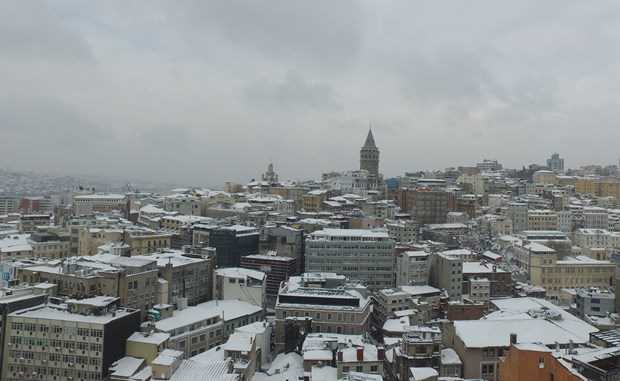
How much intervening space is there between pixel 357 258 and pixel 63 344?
3289cm

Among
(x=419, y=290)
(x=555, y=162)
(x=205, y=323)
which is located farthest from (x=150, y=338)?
(x=555, y=162)

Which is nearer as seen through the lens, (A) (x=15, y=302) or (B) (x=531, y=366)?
(B) (x=531, y=366)

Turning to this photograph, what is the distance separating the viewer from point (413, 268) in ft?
191

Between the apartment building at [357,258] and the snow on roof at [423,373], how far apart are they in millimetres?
27751

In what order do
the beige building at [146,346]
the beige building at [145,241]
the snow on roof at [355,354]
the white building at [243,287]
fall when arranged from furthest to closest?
the beige building at [145,241], the white building at [243,287], the beige building at [146,346], the snow on roof at [355,354]

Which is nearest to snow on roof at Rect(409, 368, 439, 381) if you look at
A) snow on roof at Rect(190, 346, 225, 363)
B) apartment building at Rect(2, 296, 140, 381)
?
snow on roof at Rect(190, 346, 225, 363)

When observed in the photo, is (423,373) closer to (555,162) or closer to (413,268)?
(413,268)

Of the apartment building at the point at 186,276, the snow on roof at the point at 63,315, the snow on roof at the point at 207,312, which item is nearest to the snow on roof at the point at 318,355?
the snow on roof at the point at 207,312

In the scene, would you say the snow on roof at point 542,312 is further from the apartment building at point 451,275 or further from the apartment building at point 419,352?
the apartment building at point 419,352

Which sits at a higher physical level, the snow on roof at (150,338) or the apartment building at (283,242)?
the apartment building at (283,242)

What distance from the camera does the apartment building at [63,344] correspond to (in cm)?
3522

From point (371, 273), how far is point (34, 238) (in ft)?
126

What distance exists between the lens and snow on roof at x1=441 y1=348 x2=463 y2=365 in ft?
117

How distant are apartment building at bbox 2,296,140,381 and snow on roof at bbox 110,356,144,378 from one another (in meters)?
0.45
